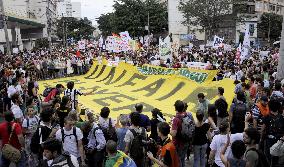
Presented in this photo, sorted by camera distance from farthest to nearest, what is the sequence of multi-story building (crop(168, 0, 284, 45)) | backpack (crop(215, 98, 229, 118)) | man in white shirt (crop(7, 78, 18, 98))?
A: 1. multi-story building (crop(168, 0, 284, 45))
2. man in white shirt (crop(7, 78, 18, 98))
3. backpack (crop(215, 98, 229, 118))

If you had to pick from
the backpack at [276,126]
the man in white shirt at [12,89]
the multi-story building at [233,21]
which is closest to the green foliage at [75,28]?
the multi-story building at [233,21]

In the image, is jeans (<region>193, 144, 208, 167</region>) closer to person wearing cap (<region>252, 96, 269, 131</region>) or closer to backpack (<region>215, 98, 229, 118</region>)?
person wearing cap (<region>252, 96, 269, 131</region>)

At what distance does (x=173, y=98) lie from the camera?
15.7 m

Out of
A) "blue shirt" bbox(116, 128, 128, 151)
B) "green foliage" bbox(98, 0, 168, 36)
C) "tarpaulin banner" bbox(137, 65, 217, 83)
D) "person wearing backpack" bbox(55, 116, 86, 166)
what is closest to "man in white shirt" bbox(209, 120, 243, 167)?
"blue shirt" bbox(116, 128, 128, 151)

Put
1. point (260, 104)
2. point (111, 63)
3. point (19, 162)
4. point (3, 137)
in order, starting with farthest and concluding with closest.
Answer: point (111, 63)
point (260, 104)
point (3, 137)
point (19, 162)

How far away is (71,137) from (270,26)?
5595 cm

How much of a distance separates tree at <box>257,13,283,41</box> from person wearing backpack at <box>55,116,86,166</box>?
54.6 meters

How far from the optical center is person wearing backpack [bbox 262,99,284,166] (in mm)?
6638

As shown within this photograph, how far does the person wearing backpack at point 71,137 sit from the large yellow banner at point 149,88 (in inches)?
284

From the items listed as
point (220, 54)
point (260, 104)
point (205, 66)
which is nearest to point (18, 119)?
point (260, 104)

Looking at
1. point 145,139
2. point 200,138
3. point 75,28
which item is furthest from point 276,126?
point 75,28

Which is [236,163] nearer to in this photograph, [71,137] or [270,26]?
[71,137]

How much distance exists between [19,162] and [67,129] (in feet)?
3.48

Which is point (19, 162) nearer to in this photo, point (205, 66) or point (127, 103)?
point (127, 103)
